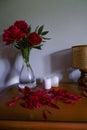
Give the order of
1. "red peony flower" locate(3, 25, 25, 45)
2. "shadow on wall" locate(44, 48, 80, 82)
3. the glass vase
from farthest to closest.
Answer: "shadow on wall" locate(44, 48, 80, 82), the glass vase, "red peony flower" locate(3, 25, 25, 45)

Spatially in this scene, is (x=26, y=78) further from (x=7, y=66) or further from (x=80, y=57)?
(x=80, y=57)

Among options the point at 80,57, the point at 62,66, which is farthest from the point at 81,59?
the point at 62,66

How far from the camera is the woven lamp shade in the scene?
3.48 feet

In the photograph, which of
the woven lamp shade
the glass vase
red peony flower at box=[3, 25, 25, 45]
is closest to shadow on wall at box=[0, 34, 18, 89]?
the glass vase

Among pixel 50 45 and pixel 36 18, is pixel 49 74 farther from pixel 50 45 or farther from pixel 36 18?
pixel 36 18

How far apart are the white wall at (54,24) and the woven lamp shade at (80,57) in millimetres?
186

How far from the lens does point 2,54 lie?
1379 mm

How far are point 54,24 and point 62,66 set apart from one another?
1.18ft

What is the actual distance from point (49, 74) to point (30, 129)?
25.2 inches

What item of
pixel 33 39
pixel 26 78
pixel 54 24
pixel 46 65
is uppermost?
pixel 54 24

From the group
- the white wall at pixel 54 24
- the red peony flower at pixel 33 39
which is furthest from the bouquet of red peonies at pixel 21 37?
the white wall at pixel 54 24

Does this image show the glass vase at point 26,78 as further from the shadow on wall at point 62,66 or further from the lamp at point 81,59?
the lamp at point 81,59

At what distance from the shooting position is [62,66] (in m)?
1.32

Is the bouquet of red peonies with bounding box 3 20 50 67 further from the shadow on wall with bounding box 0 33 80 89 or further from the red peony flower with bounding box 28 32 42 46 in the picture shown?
the shadow on wall with bounding box 0 33 80 89
